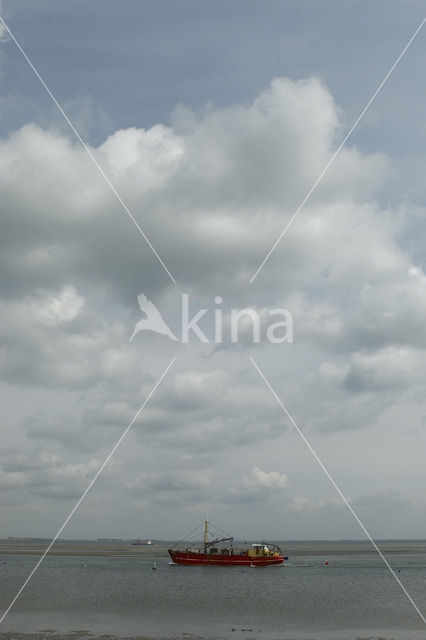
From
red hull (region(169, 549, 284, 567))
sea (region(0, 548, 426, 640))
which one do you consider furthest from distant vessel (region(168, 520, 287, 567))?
sea (region(0, 548, 426, 640))

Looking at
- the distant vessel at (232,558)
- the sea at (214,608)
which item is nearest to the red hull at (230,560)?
the distant vessel at (232,558)

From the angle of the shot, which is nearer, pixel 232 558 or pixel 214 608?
pixel 214 608

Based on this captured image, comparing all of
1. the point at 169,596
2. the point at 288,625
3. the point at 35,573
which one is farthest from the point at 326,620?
the point at 35,573

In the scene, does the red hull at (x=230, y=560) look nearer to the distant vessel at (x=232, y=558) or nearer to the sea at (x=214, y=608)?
the distant vessel at (x=232, y=558)

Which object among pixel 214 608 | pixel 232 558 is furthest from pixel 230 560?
pixel 214 608

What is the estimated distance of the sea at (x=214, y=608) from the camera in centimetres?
3897

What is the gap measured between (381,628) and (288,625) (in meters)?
6.39

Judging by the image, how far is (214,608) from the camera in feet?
167

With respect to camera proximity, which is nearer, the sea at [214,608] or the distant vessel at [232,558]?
the sea at [214,608]

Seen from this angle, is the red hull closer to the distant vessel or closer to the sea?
the distant vessel

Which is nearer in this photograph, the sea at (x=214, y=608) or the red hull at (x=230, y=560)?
the sea at (x=214, y=608)

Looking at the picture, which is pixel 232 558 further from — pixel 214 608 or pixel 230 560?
pixel 214 608

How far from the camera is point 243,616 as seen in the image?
46.5 metres

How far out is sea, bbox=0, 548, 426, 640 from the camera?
1534 inches
